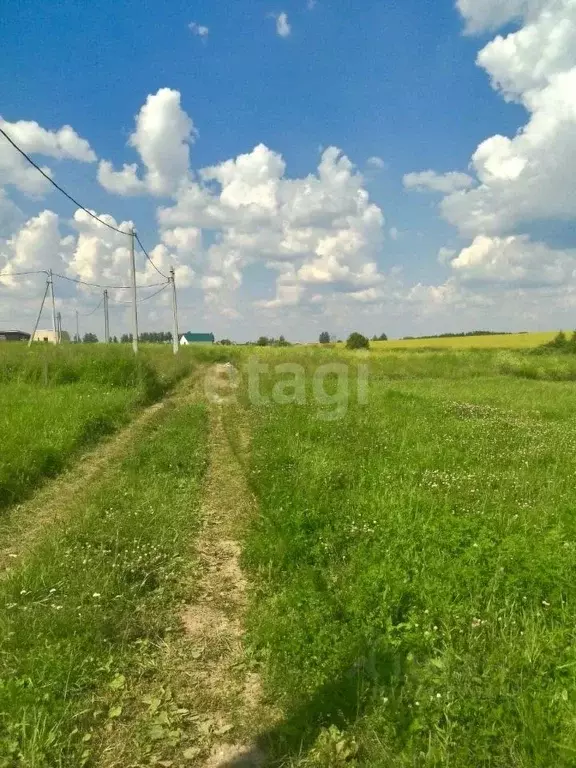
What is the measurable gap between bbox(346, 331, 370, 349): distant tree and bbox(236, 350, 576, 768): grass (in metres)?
45.8

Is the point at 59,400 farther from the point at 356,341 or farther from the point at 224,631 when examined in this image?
the point at 356,341

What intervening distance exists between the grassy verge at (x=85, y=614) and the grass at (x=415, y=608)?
0.84m

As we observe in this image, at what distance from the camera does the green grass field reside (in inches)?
109

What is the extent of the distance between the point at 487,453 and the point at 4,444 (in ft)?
24.2

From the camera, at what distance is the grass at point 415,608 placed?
2.72 m

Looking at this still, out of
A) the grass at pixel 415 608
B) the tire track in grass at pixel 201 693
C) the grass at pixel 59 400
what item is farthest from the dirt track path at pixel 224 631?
the grass at pixel 59 400

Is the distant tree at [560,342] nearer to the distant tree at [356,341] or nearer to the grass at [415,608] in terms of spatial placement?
the distant tree at [356,341]

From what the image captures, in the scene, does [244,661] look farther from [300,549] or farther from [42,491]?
[42,491]

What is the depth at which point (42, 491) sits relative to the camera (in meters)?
7.04

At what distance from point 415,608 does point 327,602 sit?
0.66 m

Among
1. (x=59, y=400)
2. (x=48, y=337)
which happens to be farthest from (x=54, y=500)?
(x=48, y=337)

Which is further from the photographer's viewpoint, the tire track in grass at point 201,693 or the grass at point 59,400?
the grass at point 59,400

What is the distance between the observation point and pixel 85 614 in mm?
3750

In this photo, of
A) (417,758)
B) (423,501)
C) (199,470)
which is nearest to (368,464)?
(423,501)
